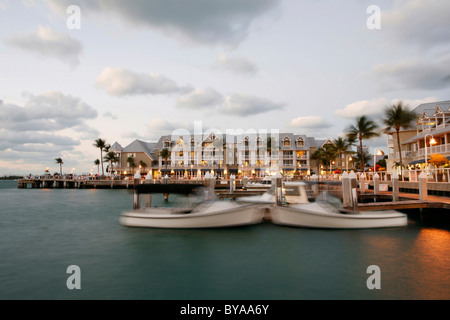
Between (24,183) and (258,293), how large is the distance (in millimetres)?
94547

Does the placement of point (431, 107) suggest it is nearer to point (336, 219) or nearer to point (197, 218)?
point (336, 219)

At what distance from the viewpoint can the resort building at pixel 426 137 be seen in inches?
1401

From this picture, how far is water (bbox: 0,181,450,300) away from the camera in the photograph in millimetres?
8734

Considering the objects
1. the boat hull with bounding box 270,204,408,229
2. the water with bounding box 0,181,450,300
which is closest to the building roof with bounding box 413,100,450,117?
the water with bounding box 0,181,450,300

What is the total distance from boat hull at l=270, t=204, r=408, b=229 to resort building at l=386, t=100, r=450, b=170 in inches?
816

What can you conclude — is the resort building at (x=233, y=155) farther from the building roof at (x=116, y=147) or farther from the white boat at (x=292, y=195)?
the white boat at (x=292, y=195)

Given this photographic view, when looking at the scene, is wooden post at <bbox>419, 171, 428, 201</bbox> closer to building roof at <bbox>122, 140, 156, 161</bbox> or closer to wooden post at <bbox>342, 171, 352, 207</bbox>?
wooden post at <bbox>342, 171, 352, 207</bbox>

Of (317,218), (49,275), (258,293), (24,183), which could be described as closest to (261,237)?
(317,218)

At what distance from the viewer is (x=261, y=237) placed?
1520cm

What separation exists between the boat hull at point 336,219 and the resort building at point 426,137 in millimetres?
20715

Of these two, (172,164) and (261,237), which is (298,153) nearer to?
(172,164)

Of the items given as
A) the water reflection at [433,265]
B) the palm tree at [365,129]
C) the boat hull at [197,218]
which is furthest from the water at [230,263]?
the palm tree at [365,129]
